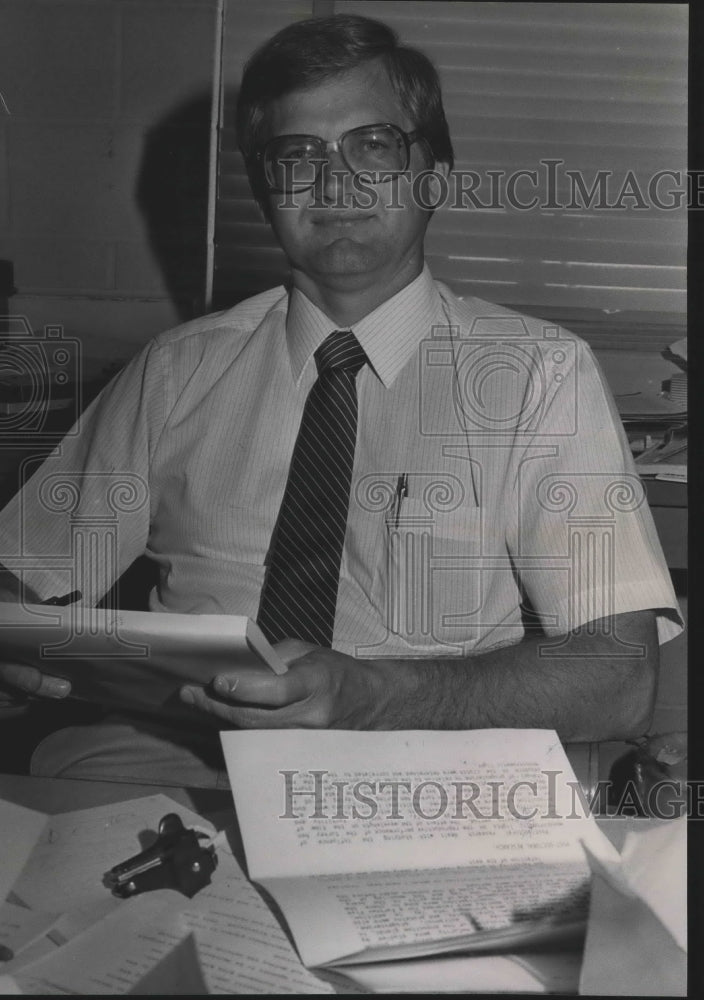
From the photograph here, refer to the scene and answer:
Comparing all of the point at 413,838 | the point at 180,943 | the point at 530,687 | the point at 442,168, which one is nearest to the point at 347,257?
the point at 442,168

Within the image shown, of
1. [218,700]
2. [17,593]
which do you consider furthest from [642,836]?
[17,593]

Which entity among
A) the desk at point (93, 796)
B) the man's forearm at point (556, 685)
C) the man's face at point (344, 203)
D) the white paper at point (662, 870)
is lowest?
the white paper at point (662, 870)

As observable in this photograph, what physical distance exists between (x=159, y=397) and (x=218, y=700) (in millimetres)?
665

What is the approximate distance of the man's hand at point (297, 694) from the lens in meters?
0.83

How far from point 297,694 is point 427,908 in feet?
0.80

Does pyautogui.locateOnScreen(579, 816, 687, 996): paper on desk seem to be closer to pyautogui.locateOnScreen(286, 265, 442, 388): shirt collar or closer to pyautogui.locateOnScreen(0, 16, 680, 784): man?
pyautogui.locateOnScreen(0, 16, 680, 784): man

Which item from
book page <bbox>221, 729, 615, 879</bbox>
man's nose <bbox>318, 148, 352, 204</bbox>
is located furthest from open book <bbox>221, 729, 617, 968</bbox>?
man's nose <bbox>318, 148, 352, 204</bbox>

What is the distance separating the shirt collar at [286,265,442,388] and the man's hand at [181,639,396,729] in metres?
0.50

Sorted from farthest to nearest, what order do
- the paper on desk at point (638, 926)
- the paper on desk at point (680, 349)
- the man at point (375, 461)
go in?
1. the paper on desk at point (680, 349)
2. the man at point (375, 461)
3. the paper on desk at point (638, 926)

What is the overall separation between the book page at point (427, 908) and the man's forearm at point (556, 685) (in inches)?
14.0

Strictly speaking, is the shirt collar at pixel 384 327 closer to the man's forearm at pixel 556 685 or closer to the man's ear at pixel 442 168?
the man's ear at pixel 442 168

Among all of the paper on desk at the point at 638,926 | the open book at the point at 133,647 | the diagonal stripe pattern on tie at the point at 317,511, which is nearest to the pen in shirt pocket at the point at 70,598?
the diagonal stripe pattern on tie at the point at 317,511

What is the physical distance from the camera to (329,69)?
51.8 inches

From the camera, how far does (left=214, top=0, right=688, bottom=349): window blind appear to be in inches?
81.1
